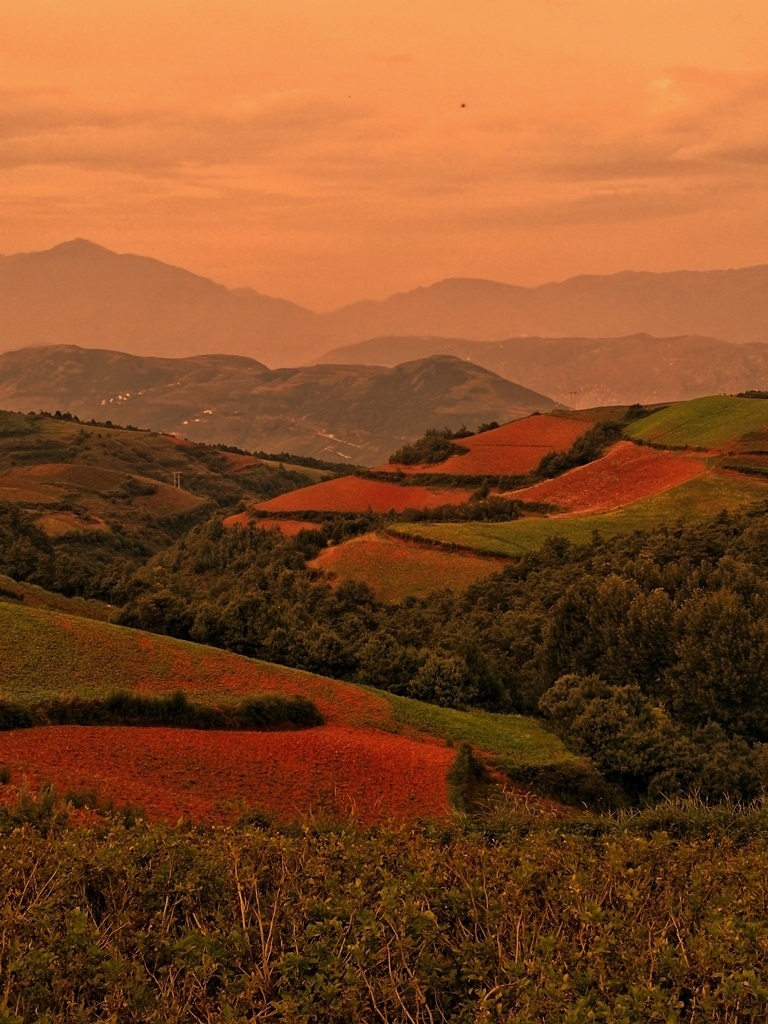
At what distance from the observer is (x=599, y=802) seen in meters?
33.0

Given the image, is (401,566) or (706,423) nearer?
(401,566)

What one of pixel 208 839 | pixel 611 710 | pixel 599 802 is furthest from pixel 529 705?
pixel 208 839

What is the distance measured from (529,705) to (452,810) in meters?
21.5

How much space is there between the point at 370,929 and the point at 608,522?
73.9 metres

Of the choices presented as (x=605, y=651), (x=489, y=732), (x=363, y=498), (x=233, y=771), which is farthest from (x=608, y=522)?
(x=233, y=771)

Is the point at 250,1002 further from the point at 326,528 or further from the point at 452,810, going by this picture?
the point at 326,528

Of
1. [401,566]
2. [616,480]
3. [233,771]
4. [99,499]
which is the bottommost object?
[99,499]

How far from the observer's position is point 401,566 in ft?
277

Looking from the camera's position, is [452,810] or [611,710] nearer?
[452,810]

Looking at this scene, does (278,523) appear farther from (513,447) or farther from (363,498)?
(513,447)

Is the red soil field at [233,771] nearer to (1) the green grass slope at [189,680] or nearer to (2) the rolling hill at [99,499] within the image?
(1) the green grass slope at [189,680]

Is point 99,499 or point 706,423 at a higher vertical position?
point 706,423

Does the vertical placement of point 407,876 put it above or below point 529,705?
above

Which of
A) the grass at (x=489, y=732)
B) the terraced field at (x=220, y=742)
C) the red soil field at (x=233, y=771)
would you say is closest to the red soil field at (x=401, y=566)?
the terraced field at (x=220, y=742)
